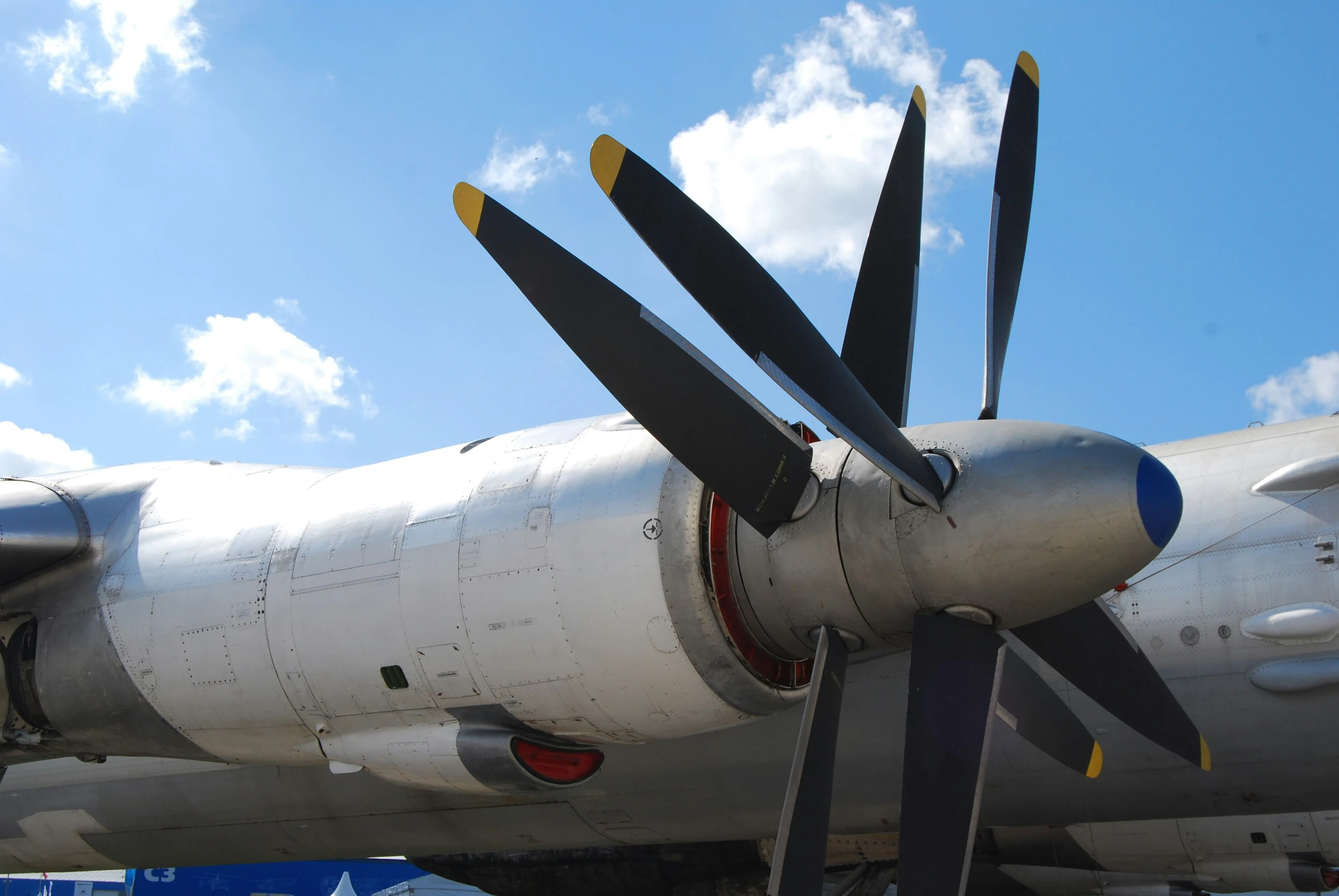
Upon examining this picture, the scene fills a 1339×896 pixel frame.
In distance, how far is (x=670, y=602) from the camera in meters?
5.66

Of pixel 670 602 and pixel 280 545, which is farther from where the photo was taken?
pixel 280 545

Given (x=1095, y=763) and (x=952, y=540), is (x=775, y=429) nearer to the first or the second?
(x=952, y=540)

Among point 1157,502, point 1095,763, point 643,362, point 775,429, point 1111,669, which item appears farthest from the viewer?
point 1095,763

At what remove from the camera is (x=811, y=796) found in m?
5.12

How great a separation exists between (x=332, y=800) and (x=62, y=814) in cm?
337

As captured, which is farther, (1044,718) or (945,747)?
(1044,718)

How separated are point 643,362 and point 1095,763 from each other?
375cm

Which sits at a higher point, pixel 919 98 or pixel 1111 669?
pixel 919 98

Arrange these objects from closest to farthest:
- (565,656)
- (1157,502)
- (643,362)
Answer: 1. (1157,502)
2. (643,362)
3. (565,656)

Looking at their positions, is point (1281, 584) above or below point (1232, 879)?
above

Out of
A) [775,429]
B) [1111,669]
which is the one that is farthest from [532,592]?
[1111,669]

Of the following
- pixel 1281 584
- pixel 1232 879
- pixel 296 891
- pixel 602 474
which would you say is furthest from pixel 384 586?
pixel 296 891

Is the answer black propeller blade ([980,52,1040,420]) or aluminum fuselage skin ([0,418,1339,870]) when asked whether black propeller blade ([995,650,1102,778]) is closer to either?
aluminum fuselage skin ([0,418,1339,870])

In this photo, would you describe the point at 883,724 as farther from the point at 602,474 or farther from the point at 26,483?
the point at 26,483
